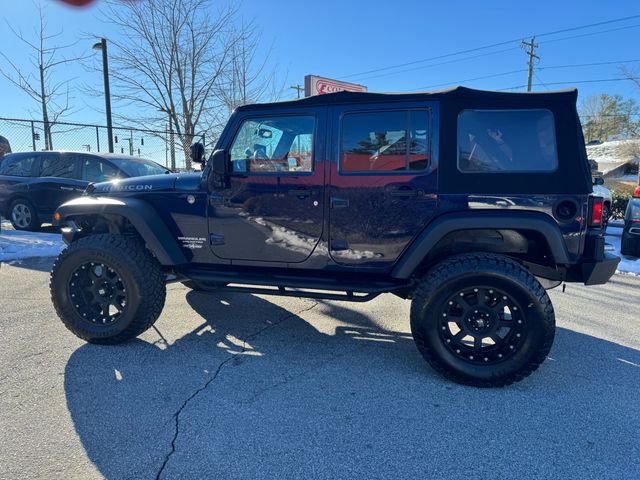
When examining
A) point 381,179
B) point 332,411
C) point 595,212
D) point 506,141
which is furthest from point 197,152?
point 595,212

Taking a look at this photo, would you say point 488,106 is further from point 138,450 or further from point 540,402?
point 138,450

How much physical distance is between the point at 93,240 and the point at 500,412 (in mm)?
3346

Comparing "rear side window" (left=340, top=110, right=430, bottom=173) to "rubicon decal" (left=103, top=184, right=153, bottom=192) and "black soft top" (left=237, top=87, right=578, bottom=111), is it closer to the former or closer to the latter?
"black soft top" (left=237, top=87, right=578, bottom=111)

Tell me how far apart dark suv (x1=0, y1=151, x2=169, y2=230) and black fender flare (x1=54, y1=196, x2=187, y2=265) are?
4667mm

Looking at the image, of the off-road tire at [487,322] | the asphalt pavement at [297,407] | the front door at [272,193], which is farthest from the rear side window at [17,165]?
the off-road tire at [487,322]

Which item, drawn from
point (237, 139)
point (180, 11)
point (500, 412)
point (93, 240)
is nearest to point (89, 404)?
point (93, 240)

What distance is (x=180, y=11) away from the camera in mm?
12492

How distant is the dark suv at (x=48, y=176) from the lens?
Answer: 7961mm

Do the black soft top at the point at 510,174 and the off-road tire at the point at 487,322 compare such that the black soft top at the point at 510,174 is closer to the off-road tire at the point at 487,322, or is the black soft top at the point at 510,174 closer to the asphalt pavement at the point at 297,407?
the off-road tire at the point at 487,322

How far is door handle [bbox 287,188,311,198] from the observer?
3223 mm

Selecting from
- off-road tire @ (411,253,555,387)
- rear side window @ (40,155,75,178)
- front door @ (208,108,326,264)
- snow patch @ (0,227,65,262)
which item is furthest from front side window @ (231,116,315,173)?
rear side window @ (40,155,75,178)

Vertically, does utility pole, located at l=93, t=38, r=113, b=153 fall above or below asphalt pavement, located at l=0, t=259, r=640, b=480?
above

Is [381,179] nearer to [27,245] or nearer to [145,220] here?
[145,220]

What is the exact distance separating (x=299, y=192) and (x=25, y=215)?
7.74 meters
